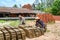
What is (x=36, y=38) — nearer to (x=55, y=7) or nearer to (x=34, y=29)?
(x=34, y=29)

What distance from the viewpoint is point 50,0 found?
69562 mm

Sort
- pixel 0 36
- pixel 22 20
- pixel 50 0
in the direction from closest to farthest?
pixel 0 36 < pixel 22 20 < pixel 50 0

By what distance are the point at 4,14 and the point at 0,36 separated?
2888 cm

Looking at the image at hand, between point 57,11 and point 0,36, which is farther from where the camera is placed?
point 57,11

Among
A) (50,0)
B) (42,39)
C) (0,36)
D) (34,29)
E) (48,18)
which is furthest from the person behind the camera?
(50,0)

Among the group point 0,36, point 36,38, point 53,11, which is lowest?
point 53,11

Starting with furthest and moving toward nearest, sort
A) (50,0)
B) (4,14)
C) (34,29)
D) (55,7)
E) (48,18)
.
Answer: (50,0) → (55,7) → (4,14) → (48,18) → (34,29)

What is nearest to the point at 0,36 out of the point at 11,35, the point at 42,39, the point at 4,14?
the point at 11,35

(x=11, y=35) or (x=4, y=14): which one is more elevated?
(x=11, y=35)

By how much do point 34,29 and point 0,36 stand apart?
9.83ft

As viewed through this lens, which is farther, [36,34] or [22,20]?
[22,20]

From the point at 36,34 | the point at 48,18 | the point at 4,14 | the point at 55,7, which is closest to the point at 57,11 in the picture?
the point at 55,7

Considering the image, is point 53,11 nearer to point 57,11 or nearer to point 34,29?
point 57,11

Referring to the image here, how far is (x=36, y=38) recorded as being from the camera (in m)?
10.3
